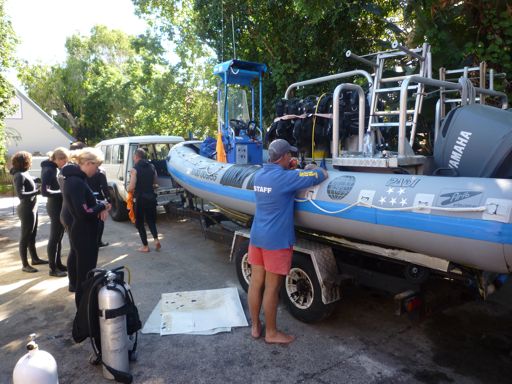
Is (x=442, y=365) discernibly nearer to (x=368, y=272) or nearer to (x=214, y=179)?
(x=368, y=272)

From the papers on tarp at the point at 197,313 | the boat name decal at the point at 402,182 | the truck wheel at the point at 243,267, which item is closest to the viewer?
the boat name decal at the point at 402,182

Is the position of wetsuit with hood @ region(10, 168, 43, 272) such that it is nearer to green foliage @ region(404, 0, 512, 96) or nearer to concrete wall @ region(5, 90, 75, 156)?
green foliage @ region(404, 0, 512, 96)

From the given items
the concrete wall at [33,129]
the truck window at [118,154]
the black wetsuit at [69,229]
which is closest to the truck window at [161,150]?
the truck window at [118,154]

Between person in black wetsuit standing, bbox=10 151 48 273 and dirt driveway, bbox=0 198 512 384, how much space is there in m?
0.73

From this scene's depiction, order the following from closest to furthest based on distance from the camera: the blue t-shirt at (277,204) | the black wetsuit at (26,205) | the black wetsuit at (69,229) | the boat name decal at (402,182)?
the boat name decal at (402,182), the blue t-shirt at (277,204), the black wetsuit at (69,229), the black wetsuit at (26,205)

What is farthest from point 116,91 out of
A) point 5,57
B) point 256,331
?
point 256,331

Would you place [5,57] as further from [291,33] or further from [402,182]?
[402,182]

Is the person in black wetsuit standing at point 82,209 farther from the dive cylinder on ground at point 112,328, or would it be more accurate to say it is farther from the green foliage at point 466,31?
the green foliage at point 466,31

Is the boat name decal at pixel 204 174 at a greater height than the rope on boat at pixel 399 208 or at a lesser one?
greater

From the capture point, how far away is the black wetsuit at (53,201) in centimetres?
485

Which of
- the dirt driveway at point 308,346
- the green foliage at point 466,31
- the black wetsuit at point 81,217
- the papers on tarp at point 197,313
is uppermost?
the green foliage at point 466,31

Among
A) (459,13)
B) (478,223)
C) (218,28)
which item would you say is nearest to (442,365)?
(478,223)

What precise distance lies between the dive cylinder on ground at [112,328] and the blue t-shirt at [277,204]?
115 centimetres

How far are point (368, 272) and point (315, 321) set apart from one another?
0.70 m
